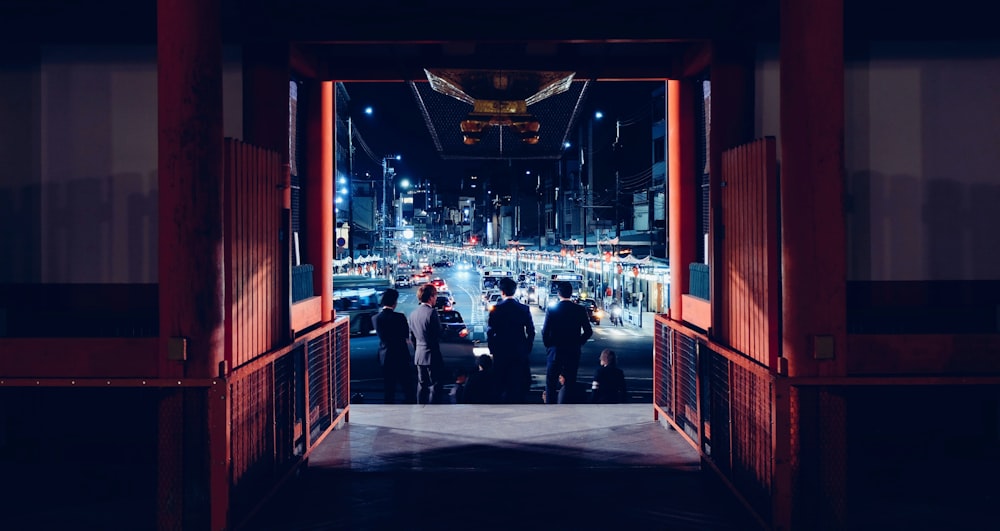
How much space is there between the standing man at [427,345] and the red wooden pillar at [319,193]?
4.09 ft

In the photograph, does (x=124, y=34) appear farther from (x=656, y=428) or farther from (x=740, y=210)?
(x=656, y=428)

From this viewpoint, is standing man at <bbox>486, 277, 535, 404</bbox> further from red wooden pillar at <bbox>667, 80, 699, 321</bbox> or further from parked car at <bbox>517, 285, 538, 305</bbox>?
parked car at <bbox>517, 285, 538, 305</bbox>

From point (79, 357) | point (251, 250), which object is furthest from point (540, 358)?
point (79, 357)

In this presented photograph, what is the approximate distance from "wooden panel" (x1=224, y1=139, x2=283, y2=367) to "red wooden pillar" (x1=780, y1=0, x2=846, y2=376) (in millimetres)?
3721

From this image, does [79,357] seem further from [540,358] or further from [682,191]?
[540,358]

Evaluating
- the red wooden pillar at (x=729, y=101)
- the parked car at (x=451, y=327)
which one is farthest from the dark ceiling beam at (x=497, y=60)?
the parked car at (x=451, y=327)

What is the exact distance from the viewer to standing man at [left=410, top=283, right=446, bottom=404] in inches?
344

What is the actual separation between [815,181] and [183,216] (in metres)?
4.04

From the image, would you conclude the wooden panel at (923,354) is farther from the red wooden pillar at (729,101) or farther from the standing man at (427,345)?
the standing man at (427,345)

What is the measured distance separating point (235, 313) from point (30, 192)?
→ 324cm

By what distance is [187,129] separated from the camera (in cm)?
436

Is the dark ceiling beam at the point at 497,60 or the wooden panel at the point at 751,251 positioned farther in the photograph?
the dark ceiling beam at the point at 497,60

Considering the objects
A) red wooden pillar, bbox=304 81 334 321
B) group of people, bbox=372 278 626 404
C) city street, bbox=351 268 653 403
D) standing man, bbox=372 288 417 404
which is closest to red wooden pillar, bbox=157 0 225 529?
red wooden pillar, bbox=304 81 334 321

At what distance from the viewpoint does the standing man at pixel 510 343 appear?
8547 mm
